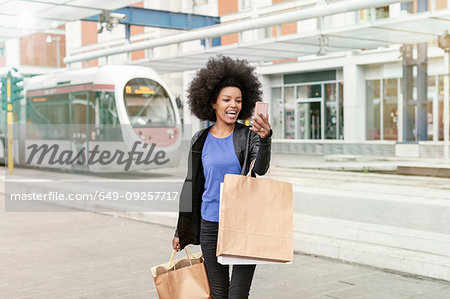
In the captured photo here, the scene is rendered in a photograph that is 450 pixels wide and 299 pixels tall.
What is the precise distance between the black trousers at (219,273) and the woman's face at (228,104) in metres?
0.58

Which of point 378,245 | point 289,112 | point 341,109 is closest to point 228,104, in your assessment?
point 378,245

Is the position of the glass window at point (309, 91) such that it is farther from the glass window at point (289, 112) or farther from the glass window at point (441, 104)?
the glass window at point (441, 104)

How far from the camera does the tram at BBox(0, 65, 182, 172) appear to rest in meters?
17.7

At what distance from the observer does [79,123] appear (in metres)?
18.5

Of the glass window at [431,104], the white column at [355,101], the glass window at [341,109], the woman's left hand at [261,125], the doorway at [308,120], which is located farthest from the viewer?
the doorway at [308,120]

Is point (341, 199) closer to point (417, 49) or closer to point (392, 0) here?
point (392, 0)

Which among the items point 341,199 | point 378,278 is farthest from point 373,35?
point 378,278

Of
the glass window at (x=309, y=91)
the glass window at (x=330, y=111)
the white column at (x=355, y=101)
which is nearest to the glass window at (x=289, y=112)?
the glass window at (x=309, y=91)

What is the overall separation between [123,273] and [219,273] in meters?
2.85

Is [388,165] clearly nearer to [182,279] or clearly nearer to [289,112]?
[182,279]

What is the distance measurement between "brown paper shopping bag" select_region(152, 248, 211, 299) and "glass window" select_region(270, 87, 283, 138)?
27.1 m

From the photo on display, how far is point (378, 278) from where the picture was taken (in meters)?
5.86

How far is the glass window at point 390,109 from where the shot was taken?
2547 centimetres

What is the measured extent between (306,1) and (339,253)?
22.0m
